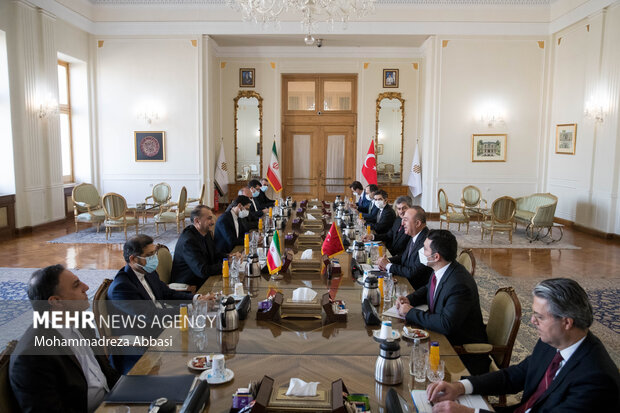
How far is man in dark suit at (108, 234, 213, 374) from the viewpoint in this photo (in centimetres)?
346

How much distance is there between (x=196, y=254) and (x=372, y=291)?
1.98m

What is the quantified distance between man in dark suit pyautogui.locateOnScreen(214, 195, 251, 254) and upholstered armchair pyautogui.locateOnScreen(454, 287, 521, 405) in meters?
3.59

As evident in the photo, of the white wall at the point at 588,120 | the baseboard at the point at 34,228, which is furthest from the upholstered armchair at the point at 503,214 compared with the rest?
the baseboard at the point at 34,228

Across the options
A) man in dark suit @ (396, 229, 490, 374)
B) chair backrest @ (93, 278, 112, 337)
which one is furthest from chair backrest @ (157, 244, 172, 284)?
man in dark suit @ (396, 229, 490, 374)

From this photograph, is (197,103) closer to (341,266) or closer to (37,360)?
(341,266)

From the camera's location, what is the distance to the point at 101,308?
11.0 feet

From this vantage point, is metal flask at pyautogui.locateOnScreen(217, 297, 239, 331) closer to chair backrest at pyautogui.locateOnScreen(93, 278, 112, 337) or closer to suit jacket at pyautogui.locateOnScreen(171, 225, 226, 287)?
chair backrest at pyautogui.locateOnScreen(93, 278, 112, 337)

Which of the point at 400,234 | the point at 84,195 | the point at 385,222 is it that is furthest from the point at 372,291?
the point at 84,195

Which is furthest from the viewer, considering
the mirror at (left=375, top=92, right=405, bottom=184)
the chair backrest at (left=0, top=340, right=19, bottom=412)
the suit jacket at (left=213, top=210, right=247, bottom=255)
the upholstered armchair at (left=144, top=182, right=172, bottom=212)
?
the mirror at (left=375, top=92, right=405, bottom=184)

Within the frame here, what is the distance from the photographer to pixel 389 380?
238cm

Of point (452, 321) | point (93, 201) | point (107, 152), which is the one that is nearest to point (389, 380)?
point (452, 321)

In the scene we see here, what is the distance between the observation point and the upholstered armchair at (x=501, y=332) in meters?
3.11

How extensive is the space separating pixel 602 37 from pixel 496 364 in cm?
991

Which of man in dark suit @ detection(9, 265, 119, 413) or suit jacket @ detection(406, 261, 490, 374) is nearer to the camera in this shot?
man in dark suit @ detection(9, 265, 119, 413)
